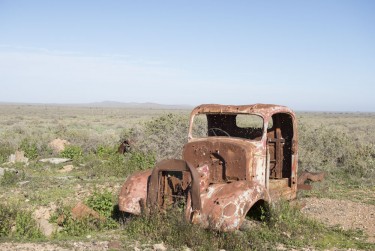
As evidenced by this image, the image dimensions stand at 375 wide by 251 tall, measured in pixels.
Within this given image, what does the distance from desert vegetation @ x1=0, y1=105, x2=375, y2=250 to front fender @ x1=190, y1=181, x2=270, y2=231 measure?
→ 0.52ft

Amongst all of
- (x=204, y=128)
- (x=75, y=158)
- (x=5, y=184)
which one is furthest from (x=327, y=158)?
(x=5, y=184)

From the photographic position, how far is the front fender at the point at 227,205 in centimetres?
520

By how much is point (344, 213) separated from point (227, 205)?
3513mm

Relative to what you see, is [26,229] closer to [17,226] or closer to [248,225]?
[17,226]

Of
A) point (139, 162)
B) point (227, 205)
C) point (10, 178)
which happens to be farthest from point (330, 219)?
point (10, 178)

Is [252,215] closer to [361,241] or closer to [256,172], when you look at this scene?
[256,172]

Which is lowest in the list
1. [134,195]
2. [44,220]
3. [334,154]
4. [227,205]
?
[44,220]

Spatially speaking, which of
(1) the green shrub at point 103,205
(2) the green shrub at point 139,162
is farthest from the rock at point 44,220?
(2) the green shrub at point 139,162

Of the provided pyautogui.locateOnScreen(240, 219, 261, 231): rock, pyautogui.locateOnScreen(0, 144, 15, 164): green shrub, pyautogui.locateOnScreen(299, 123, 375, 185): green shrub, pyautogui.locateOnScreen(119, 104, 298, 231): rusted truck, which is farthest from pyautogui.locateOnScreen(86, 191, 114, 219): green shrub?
pyautogui.locateOnScreen(0, 144, 15, 164): green shrub

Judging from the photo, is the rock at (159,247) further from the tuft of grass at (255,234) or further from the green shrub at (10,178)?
the green shrub at (10,178)

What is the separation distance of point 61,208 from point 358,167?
900cm

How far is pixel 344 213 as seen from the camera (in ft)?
25.1

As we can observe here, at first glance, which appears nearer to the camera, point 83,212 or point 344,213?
point 83,212

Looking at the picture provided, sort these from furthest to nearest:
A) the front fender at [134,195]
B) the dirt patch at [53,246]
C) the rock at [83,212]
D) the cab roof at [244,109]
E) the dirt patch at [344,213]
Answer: the dirt patch at [344,213], the cab roof at [244,109], the rock at [83,212], the front fender at [134,195], the dirt patch at [53,246]
